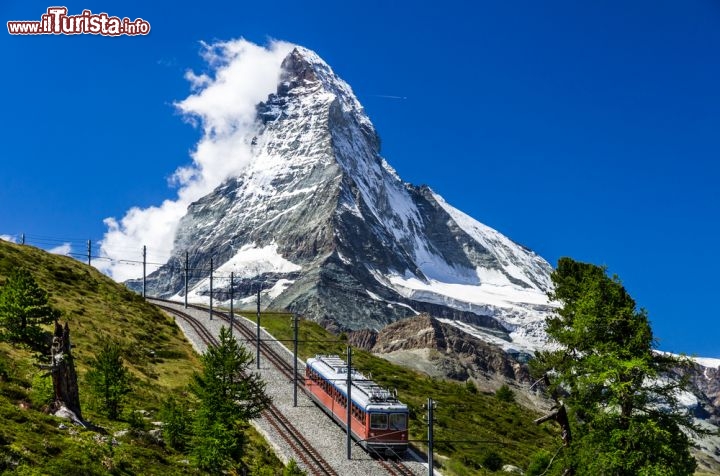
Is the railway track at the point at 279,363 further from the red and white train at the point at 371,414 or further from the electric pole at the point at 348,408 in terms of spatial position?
the electric pole at the point at 348,408

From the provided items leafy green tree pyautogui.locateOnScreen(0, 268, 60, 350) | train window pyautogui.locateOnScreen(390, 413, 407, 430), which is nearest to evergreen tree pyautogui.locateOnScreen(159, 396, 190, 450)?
leafy green tree pyautogui.locateOnScreen(0, 268, 60, 350)

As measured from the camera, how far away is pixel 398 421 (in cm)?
4994

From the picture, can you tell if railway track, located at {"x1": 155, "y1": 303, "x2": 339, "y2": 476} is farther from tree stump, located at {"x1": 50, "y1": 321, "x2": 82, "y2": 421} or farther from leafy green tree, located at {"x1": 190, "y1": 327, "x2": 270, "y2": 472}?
tree stump, located at {"x1": 50, "y1": 321, "x2": 82, "y2": 421}

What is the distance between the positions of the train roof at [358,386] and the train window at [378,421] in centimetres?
62

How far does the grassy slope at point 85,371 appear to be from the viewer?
87.6 ft

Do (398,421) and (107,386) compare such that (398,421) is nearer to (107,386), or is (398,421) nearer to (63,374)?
(107,386)

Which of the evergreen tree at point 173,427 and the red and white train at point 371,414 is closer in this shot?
the evergreen tree at point 173,427

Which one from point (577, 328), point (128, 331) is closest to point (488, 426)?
point (128, 331)

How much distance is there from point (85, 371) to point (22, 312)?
5.81 meters

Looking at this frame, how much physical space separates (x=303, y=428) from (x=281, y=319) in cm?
6989

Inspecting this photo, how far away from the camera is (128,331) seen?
7575cm

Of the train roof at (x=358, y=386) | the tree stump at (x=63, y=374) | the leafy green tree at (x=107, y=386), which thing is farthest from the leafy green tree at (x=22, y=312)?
the train roof at (x=358, y=386)

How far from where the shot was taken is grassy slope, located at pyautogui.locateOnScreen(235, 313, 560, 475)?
193 feet

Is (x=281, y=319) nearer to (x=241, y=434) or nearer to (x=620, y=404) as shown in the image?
(x=241, y=434)
